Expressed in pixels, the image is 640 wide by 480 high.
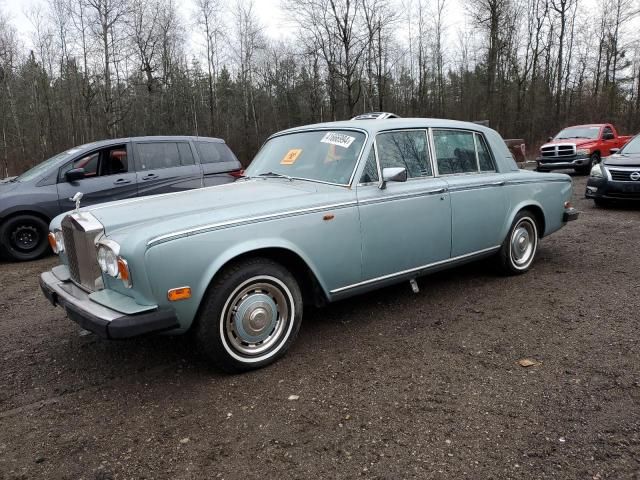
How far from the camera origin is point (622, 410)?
271 cm

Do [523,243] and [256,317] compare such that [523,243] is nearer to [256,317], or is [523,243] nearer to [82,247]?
[256,317]

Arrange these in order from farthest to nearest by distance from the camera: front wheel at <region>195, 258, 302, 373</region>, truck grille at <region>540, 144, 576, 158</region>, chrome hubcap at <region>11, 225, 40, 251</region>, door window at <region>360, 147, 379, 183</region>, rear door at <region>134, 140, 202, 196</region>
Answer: truck grille at <region>540, 144, 576, 158</region> → rear door at <region>134, 140, 202, 196</region> → chrome hubcap at <region>11, 225, 40, 251</region> → door window at <region>360, 147, 379, 183</region> → front wheel at <region>195, 258, 302, 373</region>

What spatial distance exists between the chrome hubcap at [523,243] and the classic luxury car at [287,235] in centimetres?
15

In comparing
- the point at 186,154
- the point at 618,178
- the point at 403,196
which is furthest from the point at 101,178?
the point at 618,178

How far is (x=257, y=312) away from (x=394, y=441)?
128 cm

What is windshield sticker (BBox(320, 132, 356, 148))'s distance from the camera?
404 centimetres

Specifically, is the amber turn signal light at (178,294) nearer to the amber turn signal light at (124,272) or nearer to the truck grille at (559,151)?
the amber turn signal light at (124,272)

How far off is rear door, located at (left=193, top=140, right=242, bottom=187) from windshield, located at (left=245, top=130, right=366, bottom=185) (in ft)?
A: 13.8

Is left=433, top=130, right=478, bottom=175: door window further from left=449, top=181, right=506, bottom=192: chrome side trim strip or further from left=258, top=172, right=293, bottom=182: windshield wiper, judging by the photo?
left=258, top=172, right=293, bottom=182: windshield wiper

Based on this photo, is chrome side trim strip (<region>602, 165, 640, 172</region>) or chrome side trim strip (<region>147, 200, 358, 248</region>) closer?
chrome side trim strip (<region>147, 200, 358, 248</region>)

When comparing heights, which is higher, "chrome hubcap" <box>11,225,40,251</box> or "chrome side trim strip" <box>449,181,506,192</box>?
"chrome side trim strip" <box>449,181,506,192</box>

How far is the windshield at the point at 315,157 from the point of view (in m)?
3.97

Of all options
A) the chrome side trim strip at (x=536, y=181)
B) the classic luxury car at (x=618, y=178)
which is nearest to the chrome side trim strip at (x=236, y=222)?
the chrome side trim strip at (x=536, y=181)

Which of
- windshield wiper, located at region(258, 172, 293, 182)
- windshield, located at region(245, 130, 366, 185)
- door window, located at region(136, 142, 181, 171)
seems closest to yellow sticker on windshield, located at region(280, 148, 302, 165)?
windshield, located at region(245, 130, 366, 185)
